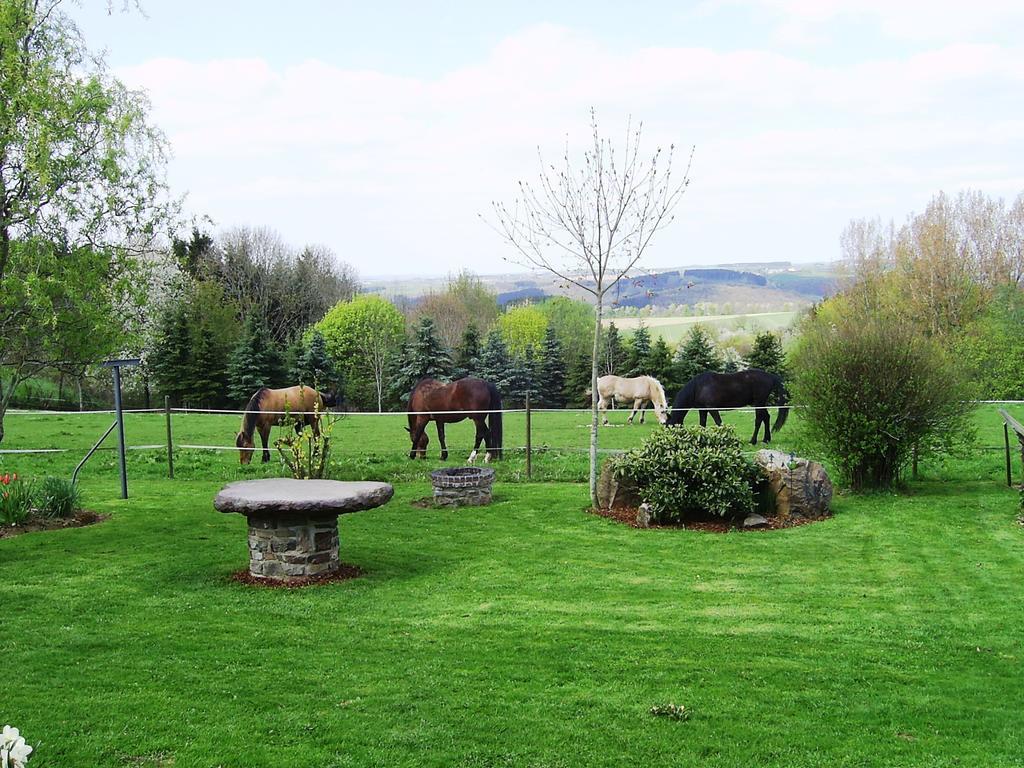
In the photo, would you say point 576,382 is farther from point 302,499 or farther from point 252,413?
point 302,499

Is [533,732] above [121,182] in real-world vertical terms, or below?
below

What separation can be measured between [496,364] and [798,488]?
23.7 meters

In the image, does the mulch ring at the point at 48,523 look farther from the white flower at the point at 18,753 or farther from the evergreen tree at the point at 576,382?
the evergreen tree at the point at 576,382

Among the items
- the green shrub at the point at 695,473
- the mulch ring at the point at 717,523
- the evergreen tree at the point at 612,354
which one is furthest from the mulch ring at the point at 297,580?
the evergreen tree at the point at 612,354

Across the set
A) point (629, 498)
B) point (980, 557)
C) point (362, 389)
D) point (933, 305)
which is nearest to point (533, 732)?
point (980, 557)

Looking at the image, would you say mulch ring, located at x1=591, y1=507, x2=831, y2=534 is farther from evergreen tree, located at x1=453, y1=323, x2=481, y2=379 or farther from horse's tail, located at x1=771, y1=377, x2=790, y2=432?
evergreen tree, located at x1=453, y1=323, x2=481, y2=379

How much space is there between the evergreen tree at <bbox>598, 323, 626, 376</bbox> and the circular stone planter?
23140 mm

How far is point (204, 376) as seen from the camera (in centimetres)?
3353

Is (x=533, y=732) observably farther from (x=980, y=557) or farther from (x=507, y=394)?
(x=507, y=394)

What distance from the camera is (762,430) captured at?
21156 millimetres

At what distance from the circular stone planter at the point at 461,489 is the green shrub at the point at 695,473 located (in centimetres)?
222

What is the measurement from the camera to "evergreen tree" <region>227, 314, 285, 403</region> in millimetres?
32656

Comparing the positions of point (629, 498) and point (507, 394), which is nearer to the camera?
point (629, 498)

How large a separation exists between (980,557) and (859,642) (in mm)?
3398
